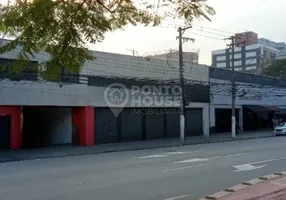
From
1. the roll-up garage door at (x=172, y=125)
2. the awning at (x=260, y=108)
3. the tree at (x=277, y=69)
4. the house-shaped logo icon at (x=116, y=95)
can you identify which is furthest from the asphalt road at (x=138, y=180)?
the tree at (x=277, y=69)

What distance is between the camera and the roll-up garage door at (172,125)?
3755cm

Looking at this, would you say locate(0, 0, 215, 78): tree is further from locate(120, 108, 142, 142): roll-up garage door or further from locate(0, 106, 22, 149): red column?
locate(120, 108, 142, 142): roll-up garage door

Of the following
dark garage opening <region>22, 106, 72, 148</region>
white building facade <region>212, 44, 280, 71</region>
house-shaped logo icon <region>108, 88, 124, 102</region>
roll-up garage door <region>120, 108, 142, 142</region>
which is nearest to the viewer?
dark garage opening <region>22, 106, 72, 148</region>

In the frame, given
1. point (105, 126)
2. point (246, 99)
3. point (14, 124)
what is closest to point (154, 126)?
point (105, 126)

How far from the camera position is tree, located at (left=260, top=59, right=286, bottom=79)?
69.9 meters

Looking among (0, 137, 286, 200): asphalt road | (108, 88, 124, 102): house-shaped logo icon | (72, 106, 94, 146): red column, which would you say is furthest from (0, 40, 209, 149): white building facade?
(0, 137, 286, 200): asphalt road

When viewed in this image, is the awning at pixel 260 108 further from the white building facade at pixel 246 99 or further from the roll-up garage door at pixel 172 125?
the roll-up garage door at pixel 172 125

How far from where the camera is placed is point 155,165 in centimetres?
1703

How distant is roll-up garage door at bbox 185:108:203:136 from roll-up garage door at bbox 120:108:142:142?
253 inches

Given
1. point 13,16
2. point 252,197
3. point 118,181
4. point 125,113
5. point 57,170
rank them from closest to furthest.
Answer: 1. point 13,16
2. point 252,197
3. point 118,181
4. point 57,170
5. point 125,113

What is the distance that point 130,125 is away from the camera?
33.9 meters

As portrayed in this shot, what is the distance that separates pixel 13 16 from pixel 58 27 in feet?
1.81

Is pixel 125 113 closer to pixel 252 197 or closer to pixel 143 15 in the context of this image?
pixel 252 197

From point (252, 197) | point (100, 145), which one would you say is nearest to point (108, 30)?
point (252, 197)
